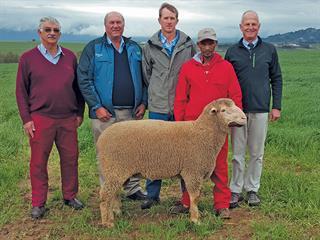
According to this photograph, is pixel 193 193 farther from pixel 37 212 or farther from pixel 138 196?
pixel 37 212

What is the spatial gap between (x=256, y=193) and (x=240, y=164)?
525 millimetres

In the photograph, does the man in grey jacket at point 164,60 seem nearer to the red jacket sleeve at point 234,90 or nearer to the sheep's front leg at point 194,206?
the red jacket sleeve at point 234,90

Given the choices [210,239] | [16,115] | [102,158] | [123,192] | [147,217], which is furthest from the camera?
[16,115]

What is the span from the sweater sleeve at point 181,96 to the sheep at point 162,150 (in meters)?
0.26

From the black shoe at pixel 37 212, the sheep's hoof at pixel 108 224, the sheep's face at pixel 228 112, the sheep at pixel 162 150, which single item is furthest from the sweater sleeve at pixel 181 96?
the black shoe at pixel 37 212

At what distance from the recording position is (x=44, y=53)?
582 centimetres

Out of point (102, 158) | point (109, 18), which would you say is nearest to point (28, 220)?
point (102, 158)

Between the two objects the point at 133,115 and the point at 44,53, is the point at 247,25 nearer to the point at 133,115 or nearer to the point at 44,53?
the point at 133,115

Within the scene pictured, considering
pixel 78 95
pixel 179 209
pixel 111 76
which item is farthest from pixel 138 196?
pixel 111 76

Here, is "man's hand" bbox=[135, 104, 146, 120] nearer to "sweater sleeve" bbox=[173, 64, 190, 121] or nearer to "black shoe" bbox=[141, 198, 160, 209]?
"sweater sleeve" bbox=[173, 64, 190, 121]

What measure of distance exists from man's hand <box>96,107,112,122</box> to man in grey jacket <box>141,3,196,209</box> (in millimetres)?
615

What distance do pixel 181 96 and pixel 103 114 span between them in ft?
3.69

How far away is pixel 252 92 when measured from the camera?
19.6 feet

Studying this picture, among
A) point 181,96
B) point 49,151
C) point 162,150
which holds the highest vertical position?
point 181,96
